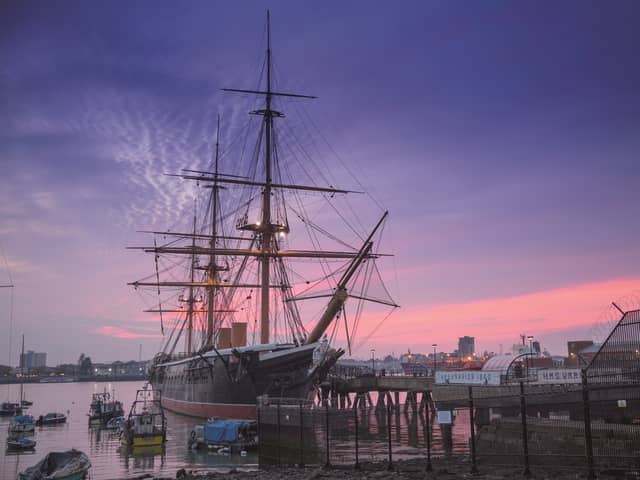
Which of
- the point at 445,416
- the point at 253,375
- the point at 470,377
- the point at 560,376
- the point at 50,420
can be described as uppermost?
the point at 560,376

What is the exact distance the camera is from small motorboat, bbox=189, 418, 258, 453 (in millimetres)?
35156

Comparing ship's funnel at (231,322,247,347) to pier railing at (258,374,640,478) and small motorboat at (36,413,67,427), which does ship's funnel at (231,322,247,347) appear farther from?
pier railing at (258,374,640,478)

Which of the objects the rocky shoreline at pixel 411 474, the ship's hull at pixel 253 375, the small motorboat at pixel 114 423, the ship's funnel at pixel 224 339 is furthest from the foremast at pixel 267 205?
the rocky shoreline at pixel 411 474

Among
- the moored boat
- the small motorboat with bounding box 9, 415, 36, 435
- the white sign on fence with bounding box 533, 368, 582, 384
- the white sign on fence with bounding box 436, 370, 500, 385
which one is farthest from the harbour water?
the white sign on fence with bounding box 533, 368, 582, 384

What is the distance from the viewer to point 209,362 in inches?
2019

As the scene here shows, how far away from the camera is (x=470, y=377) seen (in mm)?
33062

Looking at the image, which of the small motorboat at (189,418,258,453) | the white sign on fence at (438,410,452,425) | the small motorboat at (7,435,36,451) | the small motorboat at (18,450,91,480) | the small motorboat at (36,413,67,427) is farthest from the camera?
the small motorboat at (36,413,67,427)

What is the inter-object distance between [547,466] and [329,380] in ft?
153

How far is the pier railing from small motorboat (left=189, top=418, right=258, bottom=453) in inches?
295

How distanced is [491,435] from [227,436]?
58.1 ft

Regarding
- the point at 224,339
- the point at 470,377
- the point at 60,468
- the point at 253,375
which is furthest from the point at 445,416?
the point at 224,339

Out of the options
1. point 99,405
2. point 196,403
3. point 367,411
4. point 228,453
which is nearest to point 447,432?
point 367,411

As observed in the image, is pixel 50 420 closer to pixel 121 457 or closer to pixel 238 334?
pixel 238 334

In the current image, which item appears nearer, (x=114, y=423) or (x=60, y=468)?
(x=60, y=468)
